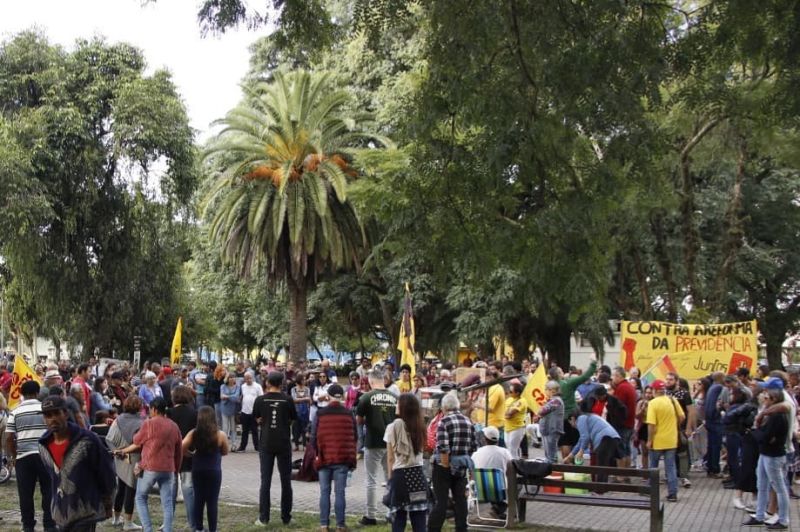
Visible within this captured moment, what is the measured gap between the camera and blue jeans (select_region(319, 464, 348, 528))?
10.5 m

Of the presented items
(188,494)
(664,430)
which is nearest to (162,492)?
(188,494)

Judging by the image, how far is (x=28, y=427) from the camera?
9.88 m

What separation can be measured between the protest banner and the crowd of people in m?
1.79

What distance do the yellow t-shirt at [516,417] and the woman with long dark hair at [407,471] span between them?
5.04 meters

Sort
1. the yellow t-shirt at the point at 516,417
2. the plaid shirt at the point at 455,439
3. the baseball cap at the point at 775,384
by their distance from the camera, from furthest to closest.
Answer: the yellow t-shirt at the point at 516,417 → the baseball cap at the point at 775,384 → the plaid shirt at the point at 455,439

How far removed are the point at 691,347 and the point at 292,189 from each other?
15.0m

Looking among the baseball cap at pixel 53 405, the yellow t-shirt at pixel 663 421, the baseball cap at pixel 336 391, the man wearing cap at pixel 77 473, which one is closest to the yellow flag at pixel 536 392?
the yellow t-shirt at pixel 663 421

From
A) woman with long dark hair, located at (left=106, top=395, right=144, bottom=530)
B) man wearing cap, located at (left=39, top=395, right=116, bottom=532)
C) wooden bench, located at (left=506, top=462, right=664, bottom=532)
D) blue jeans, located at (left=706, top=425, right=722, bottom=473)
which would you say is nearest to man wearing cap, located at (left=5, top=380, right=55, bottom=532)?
woman with long dark hair, located at (left=106, top=395, right=144, bottom=530)

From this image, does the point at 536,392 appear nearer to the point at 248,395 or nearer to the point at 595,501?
the point at 595,501

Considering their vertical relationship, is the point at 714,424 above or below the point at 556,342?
below

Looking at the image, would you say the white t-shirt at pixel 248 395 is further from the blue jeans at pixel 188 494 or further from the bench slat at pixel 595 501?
the bench slat at pixel 595 501

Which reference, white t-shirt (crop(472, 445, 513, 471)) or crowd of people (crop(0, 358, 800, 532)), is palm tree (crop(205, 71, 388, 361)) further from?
white t-shirt (crop(472, 445, 513, 471))

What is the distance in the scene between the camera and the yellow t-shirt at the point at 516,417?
13.9m

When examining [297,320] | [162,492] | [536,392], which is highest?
[297,320]
